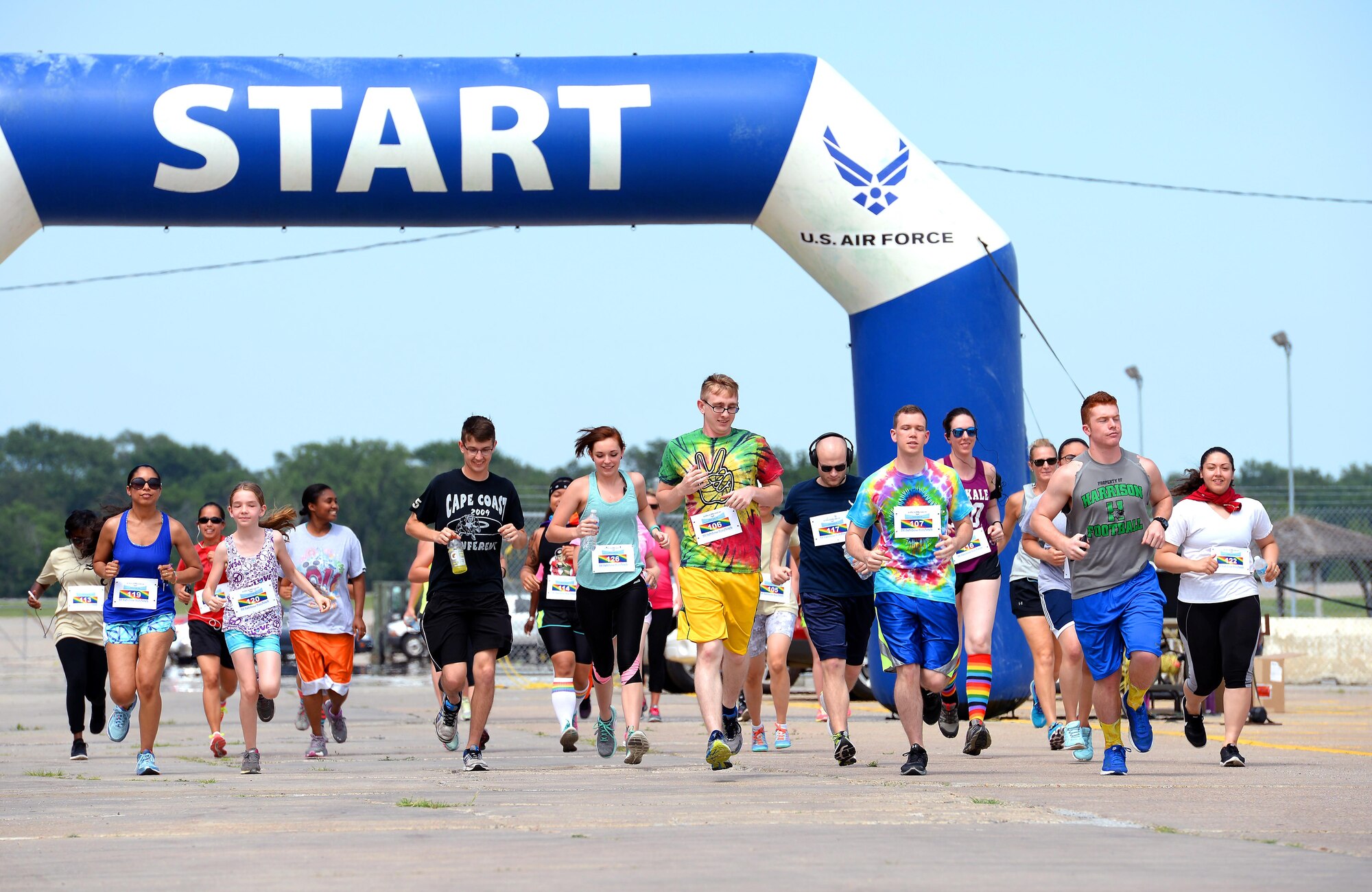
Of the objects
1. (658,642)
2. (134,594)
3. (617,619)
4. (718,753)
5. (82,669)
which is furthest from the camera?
(658,642)

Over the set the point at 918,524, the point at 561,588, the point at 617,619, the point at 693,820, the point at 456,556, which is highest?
the point at 918,524

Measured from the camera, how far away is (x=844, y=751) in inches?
379

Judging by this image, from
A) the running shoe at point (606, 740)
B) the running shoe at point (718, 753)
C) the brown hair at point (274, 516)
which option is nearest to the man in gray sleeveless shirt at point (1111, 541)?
the running shoe at point (718, 753)

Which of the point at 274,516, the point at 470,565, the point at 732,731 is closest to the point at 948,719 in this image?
the point at 732,731

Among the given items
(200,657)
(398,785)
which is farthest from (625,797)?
(200,657)

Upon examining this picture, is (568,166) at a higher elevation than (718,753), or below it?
higher

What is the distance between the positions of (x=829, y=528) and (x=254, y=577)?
3373 mm

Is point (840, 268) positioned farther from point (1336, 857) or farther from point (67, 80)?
point (1336, 857)

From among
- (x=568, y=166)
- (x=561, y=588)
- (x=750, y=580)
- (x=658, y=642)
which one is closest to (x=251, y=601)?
(x=561, y=588)

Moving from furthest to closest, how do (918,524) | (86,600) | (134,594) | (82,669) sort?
(82,669)
(86,600)
(134,594)
(918,524)

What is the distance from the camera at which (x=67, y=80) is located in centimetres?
1338

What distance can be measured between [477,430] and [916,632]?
254cm

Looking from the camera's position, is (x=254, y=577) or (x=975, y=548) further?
(x=254, y=577)

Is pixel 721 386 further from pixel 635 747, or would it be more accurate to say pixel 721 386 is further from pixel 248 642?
pixel 248 642
